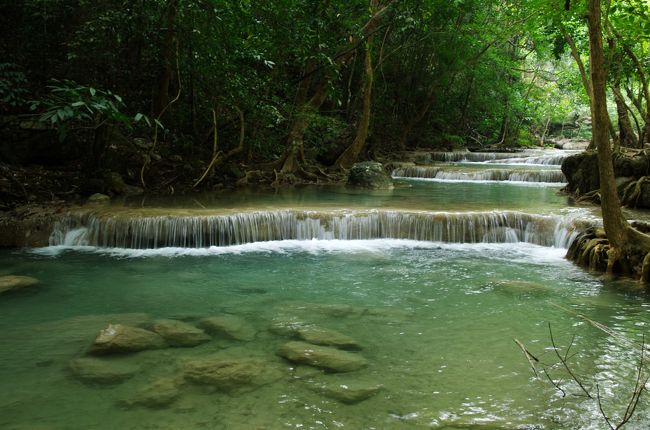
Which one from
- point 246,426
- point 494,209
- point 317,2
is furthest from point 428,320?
point 317,2

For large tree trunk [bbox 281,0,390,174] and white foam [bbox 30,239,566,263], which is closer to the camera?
white foam [bbox 30,239,566,263]

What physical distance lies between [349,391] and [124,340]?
214 centimetres

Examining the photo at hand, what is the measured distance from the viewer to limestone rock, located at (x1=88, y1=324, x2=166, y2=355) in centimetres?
471

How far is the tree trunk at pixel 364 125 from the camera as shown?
54.7 feet

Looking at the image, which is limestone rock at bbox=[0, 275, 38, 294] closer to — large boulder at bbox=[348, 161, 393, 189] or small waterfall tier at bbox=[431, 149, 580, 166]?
large boulder at bbox=[348, 161, 393, 189]

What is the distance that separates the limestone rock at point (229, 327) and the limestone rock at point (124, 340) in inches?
21.9

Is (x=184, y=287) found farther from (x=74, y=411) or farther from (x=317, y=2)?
(x=317, y=2)

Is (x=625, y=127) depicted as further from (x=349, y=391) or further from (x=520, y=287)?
(x=349, y=391)

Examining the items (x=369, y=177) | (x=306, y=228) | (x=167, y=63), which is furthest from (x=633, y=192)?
(x=167, y=63)

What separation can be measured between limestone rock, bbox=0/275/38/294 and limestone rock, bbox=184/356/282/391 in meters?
3.46

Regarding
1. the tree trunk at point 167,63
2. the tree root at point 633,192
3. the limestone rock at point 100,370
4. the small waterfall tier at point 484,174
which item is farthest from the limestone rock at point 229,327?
the small waterfall tier at point 484,174

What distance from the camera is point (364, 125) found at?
17.0m

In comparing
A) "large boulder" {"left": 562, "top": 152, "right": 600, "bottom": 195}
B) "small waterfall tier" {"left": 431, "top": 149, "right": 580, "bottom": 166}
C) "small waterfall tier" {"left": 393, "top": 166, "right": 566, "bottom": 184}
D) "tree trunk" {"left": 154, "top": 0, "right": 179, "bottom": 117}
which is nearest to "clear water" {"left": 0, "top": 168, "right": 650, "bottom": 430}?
"tree trunk" {"left": 154, "top": 0, "right": 179, "bottom": 117}

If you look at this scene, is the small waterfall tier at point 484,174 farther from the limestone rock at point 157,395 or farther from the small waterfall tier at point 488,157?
the limestone rock at point 157,395
